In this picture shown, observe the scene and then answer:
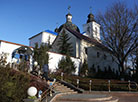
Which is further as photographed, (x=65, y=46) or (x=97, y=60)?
(x=97, y=60)

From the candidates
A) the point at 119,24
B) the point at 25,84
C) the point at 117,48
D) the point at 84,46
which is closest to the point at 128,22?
the point at 119,24

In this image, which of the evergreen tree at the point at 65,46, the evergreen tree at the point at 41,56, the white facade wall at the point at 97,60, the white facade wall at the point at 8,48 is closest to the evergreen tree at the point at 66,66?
the evergreen tree at the point at 41,56

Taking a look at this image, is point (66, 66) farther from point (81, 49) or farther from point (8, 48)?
point (8, 48)

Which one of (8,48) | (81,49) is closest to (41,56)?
(8,48)

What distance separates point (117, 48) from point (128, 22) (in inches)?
169

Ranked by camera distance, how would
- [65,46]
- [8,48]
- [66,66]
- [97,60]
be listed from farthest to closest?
[97,60] → [65,46] → [66,66] → [8,48]

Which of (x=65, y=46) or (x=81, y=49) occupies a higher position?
(x=65, y=46)

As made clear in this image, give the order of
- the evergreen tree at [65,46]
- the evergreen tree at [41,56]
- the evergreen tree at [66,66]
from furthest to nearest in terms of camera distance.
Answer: the evergreen tree at [65,46]
the evergreen tree at [66,66]
the evergreen tree at [41,56]

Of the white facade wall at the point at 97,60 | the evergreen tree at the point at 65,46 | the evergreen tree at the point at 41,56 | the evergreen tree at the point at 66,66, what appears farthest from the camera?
the white facade wall at the point at 97,60

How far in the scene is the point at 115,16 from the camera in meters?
21.8

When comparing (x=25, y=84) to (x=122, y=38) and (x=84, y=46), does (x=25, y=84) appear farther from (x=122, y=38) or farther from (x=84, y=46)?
(x=84, y=46)

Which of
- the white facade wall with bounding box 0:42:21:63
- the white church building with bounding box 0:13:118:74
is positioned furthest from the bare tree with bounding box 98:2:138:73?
the white facade wall with bounding box 0:42:21:63

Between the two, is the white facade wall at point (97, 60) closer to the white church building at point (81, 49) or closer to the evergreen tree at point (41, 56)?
the white church building at point (81, 49)

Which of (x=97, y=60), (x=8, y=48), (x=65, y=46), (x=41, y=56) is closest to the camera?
(x=8, y=48)
